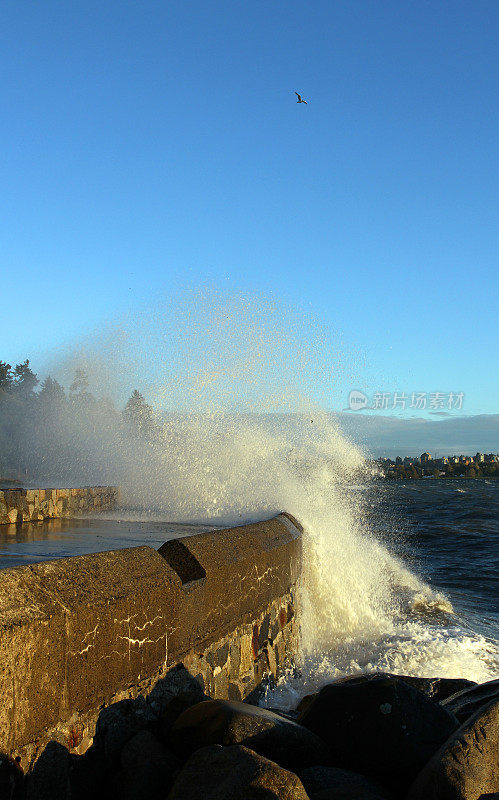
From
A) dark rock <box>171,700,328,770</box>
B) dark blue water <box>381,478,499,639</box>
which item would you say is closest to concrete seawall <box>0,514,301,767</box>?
dark rock <box>171,700,328,770</box>

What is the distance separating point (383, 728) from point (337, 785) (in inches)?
19.0

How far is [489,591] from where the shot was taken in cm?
1055

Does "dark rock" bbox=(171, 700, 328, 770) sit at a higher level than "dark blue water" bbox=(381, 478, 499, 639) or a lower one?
higher

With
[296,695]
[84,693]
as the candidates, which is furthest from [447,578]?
[84,693]

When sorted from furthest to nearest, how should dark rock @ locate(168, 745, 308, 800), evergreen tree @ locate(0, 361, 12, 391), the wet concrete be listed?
1. evergreen tree @ locate(0, 361, 12, 391)
2. the wet concrete
3. dark rock @ locate(168, 745, 308, 800)

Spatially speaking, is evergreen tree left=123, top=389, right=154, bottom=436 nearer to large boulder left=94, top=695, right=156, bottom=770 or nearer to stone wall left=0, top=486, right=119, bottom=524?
stone wall left=0, top=486, right=119, bottom=524

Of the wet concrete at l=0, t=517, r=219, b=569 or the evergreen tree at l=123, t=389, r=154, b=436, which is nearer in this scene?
the wet concrete at l=0, t=517, r=219, b=569

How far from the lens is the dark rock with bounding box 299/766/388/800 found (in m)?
2.10

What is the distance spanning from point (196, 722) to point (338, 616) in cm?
453

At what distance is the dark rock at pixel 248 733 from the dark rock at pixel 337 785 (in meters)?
0.10

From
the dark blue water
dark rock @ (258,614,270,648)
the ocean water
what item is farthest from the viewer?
the dark blue water

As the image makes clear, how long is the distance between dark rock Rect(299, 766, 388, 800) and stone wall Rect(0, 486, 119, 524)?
5899 millimetres

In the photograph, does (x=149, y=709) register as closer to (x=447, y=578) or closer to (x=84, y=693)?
(x=84, y=693)

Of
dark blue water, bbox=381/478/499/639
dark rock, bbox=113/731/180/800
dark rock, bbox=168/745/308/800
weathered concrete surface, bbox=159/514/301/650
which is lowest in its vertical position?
dark blue water, bbox=381/478/499/639
